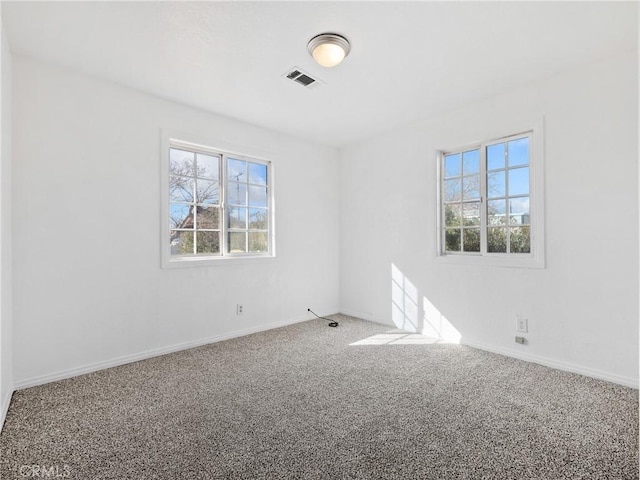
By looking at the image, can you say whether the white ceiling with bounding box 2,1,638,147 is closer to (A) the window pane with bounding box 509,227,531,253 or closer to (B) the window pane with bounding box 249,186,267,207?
(B) the window pane with bounding box 249,186,267,207

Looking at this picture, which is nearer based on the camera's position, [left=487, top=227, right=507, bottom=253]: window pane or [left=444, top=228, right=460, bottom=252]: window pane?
[left=487, top=227, right=507, bottom=253]: window pane

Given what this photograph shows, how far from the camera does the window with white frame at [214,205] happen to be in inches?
133

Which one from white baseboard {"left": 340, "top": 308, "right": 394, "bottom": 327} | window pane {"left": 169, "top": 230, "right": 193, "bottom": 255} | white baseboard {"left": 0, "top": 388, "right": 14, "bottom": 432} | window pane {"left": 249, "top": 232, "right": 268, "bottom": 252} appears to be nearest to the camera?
white baseboard {"left": 0, "top": 388, "right": 14, "bottom": 432}

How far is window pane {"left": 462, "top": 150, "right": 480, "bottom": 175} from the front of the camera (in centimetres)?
342

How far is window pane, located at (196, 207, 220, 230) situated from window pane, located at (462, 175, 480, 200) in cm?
278

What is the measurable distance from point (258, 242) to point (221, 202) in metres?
0.69

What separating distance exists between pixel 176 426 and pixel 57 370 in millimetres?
1396

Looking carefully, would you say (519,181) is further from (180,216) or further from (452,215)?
(180,216)

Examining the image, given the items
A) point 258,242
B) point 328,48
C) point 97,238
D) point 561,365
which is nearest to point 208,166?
point 258,242

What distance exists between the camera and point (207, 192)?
3629 mm

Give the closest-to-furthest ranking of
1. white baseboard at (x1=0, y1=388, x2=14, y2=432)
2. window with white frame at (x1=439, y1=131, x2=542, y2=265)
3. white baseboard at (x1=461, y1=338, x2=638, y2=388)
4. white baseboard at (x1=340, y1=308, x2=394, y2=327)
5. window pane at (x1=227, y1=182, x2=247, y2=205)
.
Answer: white baseboard at (x1=0, y1=388, x2=14, y2=432) < white baseboard at (x1=461, y1=338, x2=638, y2=388) < window with white frame at (x1=439, y1=131, x2=542, y2=265) < window pane at (x1=227, y1=182, x2=247, y2=205) < white baseboard at (x1=340, y1=308, x2=394, y2=327)

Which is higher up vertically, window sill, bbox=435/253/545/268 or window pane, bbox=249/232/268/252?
window pane, bbox=249/232/268/252

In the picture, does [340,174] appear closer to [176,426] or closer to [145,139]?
[145,139]

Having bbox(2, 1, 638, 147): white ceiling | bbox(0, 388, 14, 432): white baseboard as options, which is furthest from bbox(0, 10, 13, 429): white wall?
bbox(2, 1, 638, 147): white ceiling
